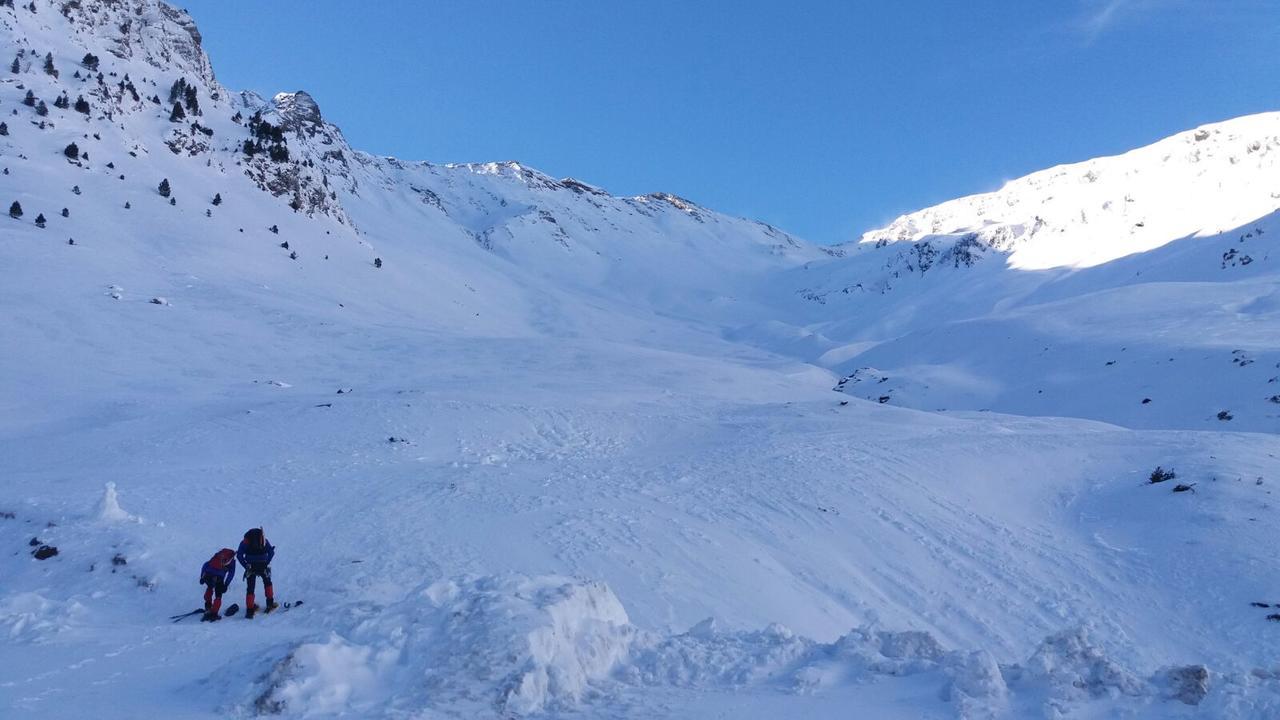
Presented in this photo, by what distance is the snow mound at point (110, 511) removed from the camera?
11.5m

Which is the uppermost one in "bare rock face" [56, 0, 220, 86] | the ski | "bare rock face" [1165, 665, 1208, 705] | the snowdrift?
"bare rock face" [56, 0, 220, 86]

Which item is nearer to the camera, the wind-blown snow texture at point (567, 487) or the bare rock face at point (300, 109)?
the wind-blown snow texture at point (567, 487)

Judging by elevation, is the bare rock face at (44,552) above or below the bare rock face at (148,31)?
below

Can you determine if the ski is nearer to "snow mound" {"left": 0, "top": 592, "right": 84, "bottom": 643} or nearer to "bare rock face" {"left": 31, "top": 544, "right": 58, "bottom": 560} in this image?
"snow mound" {"left": 0, "top": 592, "right": 84, "bottom": 643}

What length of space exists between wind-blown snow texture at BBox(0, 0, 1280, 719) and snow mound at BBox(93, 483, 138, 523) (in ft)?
0.21

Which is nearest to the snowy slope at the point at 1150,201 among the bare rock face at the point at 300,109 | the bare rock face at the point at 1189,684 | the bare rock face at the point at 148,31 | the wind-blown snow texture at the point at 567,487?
the wind-blown snow texture at the point at 567,487

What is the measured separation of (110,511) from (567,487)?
7386mm

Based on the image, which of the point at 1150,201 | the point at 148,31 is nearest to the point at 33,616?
the point at 148,31

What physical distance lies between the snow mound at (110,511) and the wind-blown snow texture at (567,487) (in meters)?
0.06

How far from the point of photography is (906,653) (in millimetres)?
6598

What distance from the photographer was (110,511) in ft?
38.1

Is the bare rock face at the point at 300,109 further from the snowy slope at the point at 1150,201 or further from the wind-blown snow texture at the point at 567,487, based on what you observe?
the snowy slope at the point at 1150,201

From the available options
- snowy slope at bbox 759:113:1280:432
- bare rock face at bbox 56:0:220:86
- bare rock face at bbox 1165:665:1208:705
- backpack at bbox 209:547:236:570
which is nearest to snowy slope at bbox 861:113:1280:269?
snowy slope at bbox 759:113:1280:432

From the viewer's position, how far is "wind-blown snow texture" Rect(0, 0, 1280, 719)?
20.5 ft
